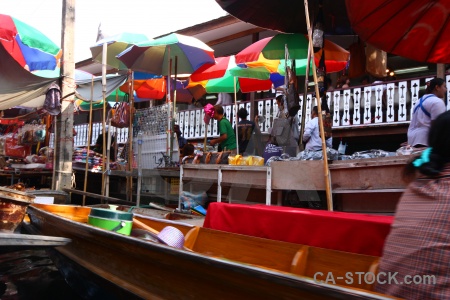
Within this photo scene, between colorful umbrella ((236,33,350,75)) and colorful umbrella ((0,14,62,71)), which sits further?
colorful umbrella ((0,14,62,71))

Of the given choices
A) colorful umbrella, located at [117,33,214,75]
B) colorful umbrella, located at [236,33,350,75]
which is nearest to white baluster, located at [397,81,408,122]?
colorful umbrella, located at [236,33,350,75]

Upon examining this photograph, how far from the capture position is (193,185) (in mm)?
6328

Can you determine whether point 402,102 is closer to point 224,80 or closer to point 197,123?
point 224,80

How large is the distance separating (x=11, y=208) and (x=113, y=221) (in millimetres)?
1258

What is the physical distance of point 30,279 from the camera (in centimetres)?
504

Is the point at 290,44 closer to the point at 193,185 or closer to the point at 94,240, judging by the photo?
the point at 193,185

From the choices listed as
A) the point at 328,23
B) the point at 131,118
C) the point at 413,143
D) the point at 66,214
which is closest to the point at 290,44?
the point at 328,23

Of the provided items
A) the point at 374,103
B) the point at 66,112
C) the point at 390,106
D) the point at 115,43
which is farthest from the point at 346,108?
the point at 66,112

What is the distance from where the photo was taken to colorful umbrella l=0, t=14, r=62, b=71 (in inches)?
262

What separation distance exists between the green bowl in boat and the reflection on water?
111 cm

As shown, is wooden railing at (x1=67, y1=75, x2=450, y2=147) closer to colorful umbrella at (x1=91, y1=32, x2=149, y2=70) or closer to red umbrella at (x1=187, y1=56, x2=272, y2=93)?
red umbrella at (x1=187, y1=56, x2=272, y2=93)

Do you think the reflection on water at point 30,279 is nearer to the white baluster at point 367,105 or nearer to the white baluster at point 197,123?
the white baluster at point 197,123

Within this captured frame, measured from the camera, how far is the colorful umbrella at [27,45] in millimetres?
6660

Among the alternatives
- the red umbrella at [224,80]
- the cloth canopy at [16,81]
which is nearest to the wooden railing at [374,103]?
the red umbrella at [224,80]
